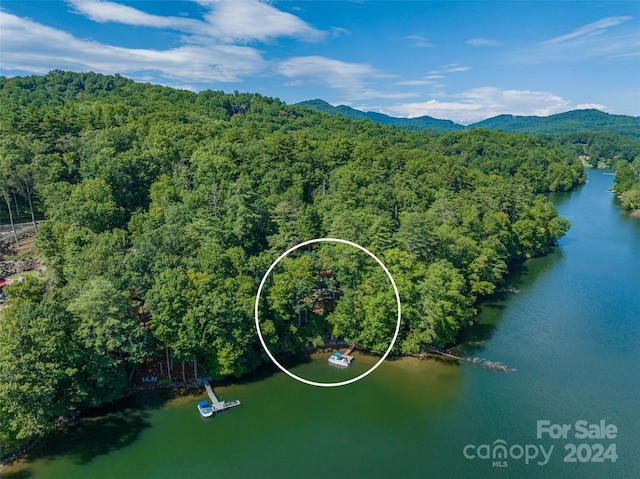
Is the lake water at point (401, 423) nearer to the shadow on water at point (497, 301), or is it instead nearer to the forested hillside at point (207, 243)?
the shadow on water at point (497, 301)

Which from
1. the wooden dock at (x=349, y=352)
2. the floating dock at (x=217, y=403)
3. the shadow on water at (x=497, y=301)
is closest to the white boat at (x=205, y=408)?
the floating dock at (x=217, y=403)

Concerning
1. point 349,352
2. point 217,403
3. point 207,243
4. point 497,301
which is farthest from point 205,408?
point 497,301

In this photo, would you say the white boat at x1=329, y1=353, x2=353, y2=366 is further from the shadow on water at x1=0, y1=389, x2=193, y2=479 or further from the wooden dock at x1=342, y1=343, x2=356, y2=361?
the shadow on water at x1=0, y1=389, x2=193, y2=479

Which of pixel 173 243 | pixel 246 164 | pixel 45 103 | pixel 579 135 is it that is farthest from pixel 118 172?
pixel 579 135

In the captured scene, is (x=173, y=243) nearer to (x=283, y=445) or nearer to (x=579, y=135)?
(x=283, y=445)

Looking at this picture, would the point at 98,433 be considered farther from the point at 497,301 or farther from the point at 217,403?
the point at 497,301
